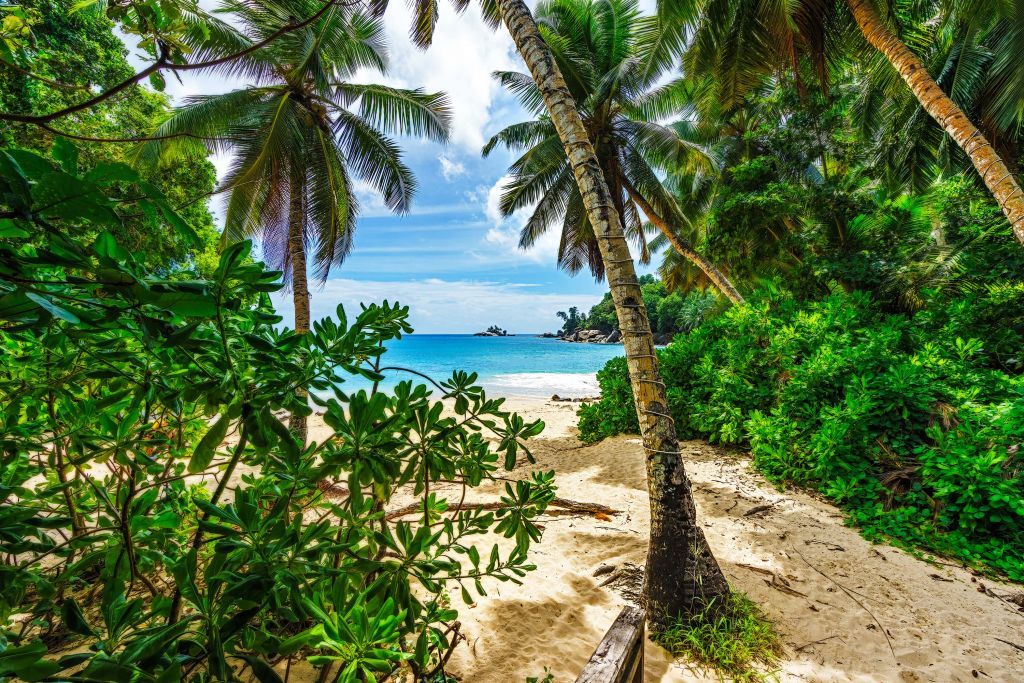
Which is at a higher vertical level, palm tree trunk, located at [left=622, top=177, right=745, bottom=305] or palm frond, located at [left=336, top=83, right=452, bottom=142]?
palm frond, located at [left=336, top=83, right=452, bottom=142]

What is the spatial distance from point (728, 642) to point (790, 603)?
2.57 ft

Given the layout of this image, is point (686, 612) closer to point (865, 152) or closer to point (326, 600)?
point (326, 600)

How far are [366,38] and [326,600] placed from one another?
31.5 feet

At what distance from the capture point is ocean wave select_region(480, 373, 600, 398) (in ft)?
67.1

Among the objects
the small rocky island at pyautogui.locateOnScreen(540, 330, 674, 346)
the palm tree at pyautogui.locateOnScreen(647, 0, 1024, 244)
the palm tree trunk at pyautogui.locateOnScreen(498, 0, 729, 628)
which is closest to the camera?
the palm tree trunk at pyautogui.locateOnScreen(498, 0, 729, 628)

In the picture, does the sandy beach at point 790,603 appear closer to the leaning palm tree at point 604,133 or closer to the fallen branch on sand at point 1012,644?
the fallen branch on sand at point 1012,644

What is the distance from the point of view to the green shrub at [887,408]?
10.8 feet

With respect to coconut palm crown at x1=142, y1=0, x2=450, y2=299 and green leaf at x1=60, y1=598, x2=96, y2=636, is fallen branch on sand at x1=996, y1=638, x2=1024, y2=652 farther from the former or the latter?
coconut palm crown at x1=142, y1=0, x2=450, y2=299

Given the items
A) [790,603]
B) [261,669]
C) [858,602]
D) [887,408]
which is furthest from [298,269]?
[887,408]

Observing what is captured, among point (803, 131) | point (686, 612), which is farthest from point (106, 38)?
point (803, 131)

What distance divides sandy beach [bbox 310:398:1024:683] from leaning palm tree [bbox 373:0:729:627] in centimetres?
38

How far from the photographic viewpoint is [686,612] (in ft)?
8.04

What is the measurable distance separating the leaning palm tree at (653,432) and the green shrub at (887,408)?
2268 mm

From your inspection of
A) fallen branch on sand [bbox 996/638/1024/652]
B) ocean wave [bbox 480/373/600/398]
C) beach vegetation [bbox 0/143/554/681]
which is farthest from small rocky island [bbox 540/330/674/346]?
beach vegetation [bbox 0/143/554/681]
